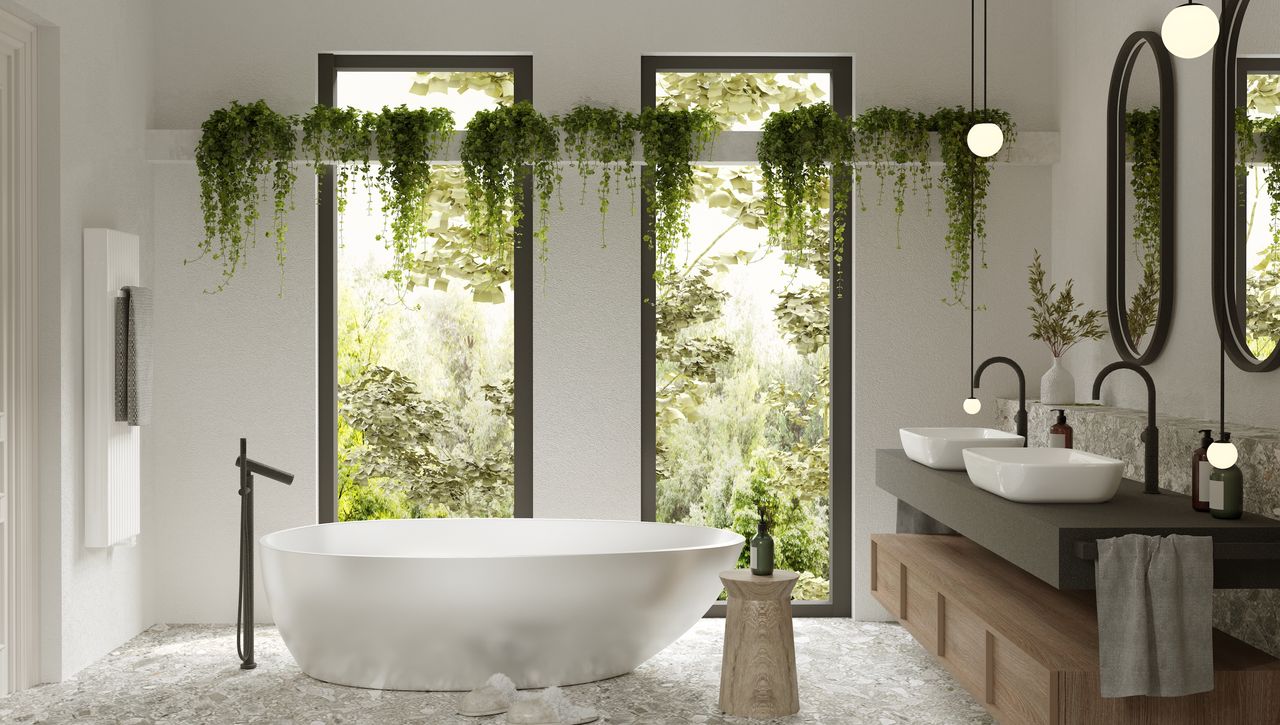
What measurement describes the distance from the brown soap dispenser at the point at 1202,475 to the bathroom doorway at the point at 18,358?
158 inches

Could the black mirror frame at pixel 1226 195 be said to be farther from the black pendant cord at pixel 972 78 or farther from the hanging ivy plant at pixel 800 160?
the hanging ivy plant at pixel 800 160

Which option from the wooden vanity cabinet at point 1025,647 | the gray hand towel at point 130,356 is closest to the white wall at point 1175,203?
the wooden vanity cabinet at point 1025,647

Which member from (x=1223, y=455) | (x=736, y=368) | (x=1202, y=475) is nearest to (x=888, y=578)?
(x=736, y=368)

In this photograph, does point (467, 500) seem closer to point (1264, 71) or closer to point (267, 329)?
point (267, 329)

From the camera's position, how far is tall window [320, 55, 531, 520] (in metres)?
5.25

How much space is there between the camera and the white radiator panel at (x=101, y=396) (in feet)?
14.5

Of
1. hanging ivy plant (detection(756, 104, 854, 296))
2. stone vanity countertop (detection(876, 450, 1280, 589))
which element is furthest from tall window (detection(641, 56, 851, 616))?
stone vanity countertop (detection(876, 450, 1280, 589))

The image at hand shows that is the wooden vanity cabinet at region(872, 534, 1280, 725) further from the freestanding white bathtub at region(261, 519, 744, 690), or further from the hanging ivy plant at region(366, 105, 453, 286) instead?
the hanging ivy plant at region(366, 105, 453, 286)

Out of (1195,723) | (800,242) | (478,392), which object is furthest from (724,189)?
(1195,723)

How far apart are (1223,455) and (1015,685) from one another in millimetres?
816

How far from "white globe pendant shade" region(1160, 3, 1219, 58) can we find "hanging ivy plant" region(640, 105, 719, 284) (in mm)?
2333

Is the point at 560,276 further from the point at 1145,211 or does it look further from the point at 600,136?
the point at 1145,211

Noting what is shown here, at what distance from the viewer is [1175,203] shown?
3.96m

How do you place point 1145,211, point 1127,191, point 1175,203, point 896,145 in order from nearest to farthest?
point 1175,203 < point 1145,211 < point 1127,191 < point 896,145
